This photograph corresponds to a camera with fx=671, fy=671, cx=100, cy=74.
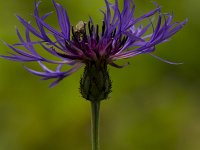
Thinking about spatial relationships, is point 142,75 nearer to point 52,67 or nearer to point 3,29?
point 52,67

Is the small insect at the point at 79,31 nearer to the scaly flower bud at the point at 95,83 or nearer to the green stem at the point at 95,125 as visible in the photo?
the scaly flower bud at the point at 95,83

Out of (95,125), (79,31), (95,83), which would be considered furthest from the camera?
(79,31)

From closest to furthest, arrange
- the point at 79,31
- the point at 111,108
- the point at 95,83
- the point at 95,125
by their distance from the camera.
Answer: the point at 95,125 < the point at 95,83 < the point at 79,31 < the point at 111,108

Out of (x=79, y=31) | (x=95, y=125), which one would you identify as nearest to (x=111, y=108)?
(x=79, y=31)

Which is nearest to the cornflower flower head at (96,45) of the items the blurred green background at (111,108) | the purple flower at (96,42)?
the purple flower at (96,42)

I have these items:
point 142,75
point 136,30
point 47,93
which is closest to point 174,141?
point 142,75

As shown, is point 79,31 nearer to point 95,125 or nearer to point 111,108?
point 95,125

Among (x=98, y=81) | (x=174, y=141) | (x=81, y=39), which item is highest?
(x=81, y=39)

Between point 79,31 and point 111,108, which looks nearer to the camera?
point 79,31
